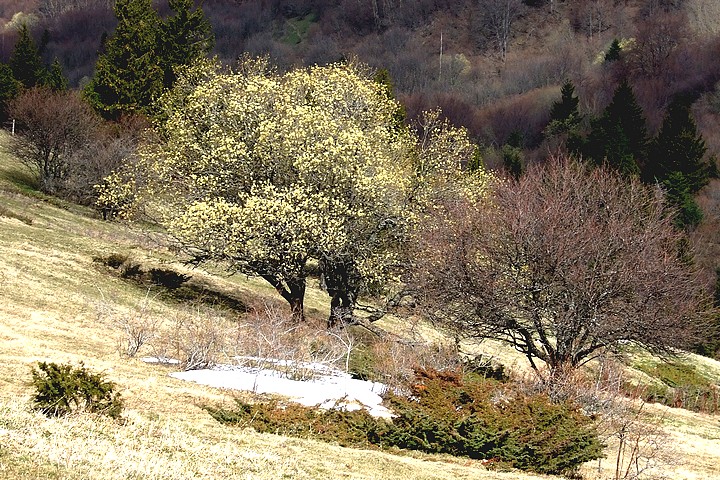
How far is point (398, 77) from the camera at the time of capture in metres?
142

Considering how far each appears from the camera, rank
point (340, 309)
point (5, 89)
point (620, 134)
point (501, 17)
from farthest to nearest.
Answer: point (501, 17), point (620, 134), point (5, 89), point (340, 309)

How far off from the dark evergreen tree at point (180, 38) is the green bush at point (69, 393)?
54.4 meters

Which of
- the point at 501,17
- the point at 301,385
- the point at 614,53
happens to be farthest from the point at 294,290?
the point at 501,17

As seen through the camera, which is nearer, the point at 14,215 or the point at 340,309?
the point at 340,309

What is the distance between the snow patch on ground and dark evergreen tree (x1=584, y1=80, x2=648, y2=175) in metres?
61.1

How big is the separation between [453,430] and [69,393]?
737cm

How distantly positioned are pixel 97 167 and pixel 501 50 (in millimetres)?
128913

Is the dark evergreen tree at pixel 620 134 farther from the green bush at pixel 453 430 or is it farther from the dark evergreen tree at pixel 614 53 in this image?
the green bush at pixel 453 430

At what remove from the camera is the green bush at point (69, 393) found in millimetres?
11664

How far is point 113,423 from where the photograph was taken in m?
11.8

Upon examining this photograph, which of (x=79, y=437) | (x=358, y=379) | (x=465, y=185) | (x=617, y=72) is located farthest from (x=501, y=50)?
(x=79, y=437)

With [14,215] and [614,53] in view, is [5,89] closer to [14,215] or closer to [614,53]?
[14,215]

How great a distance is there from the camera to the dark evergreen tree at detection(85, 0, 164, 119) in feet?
198

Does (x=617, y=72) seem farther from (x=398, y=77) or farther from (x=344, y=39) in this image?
(x=344, y=39)
